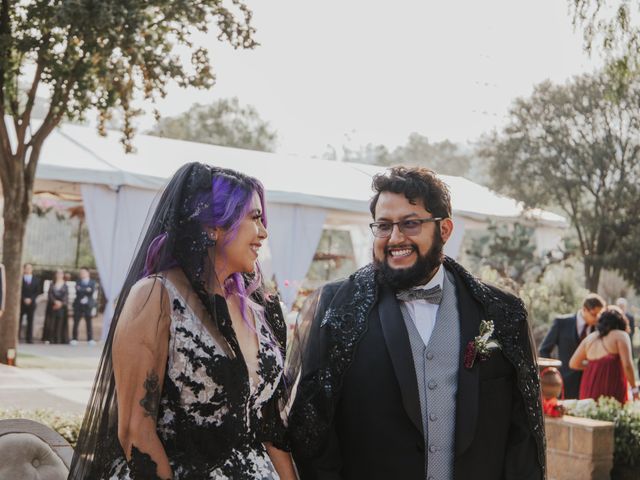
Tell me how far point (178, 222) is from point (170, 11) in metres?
7.67

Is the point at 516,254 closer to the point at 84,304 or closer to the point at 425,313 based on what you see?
the point at 84,304

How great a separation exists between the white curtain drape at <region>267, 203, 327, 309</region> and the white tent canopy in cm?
2

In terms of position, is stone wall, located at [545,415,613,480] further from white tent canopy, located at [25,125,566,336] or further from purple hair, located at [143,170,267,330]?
white tent canopy, located at [25,125,566,336]

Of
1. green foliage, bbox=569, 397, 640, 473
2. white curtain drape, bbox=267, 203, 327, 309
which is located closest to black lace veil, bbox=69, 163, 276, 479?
green foliage, bbox=569, 397, 640, 473

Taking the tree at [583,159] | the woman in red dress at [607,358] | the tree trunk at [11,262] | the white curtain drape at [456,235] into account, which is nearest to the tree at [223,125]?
the tree at [583,159]

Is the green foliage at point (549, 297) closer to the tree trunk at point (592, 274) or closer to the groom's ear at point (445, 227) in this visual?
the tree trunk at point (592, 274)

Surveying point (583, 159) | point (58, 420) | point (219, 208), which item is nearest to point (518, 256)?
point (583, 159)

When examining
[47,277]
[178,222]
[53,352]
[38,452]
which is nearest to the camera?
[178,222]

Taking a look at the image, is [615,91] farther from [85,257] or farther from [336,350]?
[85,257]

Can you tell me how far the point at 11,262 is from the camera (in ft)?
43.2

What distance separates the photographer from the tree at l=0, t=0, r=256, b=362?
9.40m

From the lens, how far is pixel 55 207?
2441cm

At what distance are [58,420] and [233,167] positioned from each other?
38.9 feet

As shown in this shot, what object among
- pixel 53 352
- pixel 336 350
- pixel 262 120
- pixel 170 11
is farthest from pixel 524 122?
pixel 262 120
